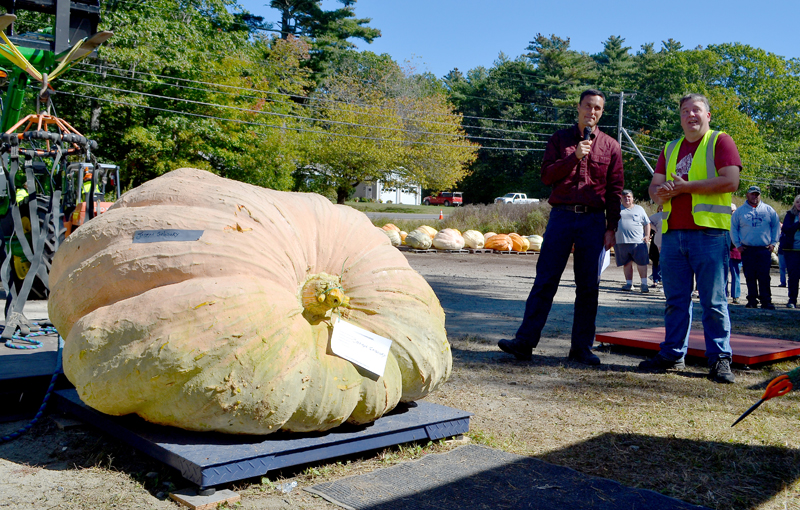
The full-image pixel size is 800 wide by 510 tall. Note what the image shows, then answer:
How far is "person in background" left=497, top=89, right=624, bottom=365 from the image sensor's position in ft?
16.4

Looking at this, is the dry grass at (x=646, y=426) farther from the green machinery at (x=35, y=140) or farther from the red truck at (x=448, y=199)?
the red truck at (x=448, y=199)

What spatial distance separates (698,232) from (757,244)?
21.3 ft

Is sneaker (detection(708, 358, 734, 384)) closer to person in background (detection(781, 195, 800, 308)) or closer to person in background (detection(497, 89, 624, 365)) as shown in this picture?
person in background (detection(497, 89, 624, 365))

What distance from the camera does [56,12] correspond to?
5609 mm

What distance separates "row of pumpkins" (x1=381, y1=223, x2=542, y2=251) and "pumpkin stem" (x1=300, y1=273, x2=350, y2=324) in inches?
622

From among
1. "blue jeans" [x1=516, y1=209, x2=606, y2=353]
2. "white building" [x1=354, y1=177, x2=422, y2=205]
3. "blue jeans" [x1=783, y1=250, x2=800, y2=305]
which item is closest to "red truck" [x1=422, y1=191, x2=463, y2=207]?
"white building" [x1=354, y1=177, x2=422, y2=205]

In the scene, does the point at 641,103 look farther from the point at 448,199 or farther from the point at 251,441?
the point at 251,441

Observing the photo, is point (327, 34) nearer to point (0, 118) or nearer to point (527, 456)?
point (0, 118)

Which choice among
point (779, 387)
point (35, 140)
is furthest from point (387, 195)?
point (779, 387)

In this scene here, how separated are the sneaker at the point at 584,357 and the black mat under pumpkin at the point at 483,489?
2351 millimetres

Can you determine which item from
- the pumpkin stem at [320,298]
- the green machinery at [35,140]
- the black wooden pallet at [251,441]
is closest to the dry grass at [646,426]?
the black wooden pallet at [251,441]

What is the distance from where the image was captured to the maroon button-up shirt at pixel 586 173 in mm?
4988

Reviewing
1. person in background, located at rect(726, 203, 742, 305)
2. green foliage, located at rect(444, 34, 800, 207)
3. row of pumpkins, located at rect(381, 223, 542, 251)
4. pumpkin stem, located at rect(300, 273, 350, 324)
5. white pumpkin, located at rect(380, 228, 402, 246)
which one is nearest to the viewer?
pumpkin stem, located at rect(300, 273, 350, 324)

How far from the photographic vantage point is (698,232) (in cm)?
471
